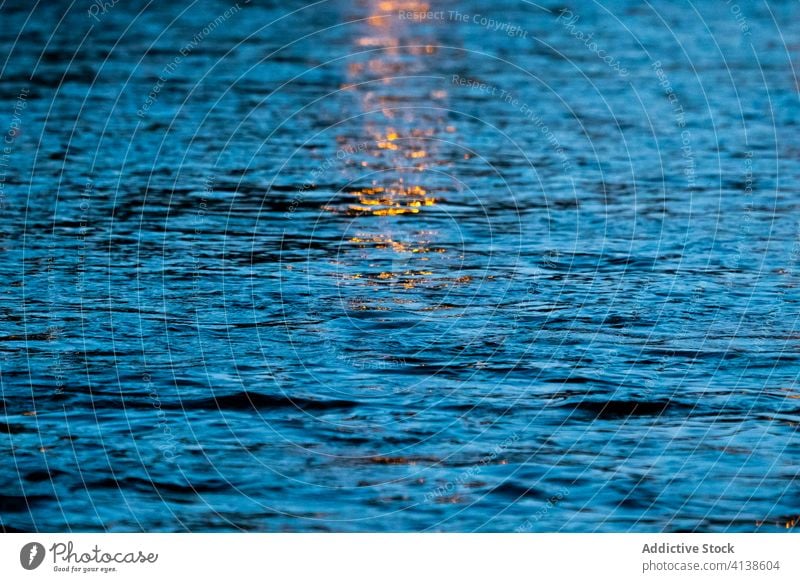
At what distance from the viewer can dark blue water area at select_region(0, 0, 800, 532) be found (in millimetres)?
9977

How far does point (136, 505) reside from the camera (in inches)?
379

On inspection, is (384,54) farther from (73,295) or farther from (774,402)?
(774,402)

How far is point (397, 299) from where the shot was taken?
1429cm

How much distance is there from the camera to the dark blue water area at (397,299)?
9.98 metres
